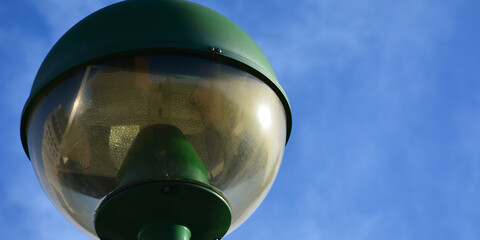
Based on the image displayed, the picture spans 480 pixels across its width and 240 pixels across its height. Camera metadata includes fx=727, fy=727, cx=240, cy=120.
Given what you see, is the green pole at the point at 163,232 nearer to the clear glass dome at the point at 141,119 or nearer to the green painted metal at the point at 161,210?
the green painted metal at the point at 161,210

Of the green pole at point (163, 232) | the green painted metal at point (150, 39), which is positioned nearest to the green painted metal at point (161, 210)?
the green pole at point (163, 232)

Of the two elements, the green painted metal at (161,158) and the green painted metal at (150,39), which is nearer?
the green painted metal at (161,158)

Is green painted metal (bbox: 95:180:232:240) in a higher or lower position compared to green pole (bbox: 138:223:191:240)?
higher

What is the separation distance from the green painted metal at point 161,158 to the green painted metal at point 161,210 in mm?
41

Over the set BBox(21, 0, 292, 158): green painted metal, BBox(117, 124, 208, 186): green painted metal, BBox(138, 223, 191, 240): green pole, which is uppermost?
BBox(21, 0, 292, 158): green painted metal

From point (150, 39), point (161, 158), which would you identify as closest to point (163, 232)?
point (161, 158)

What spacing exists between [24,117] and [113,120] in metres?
0.53

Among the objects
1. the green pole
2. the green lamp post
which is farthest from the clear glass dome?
the green pole

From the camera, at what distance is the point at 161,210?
9.19 feet

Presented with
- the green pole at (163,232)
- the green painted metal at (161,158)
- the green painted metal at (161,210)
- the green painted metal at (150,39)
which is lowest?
the green pole at (163,232)

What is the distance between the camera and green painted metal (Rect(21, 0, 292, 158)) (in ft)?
9.48

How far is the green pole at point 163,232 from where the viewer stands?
281 centimetres

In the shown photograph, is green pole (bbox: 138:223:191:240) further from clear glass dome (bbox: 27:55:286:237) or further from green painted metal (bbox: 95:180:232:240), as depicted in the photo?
clear glass dome (bbox: 27:55:286:237)

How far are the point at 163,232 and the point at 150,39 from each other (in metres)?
0.76
